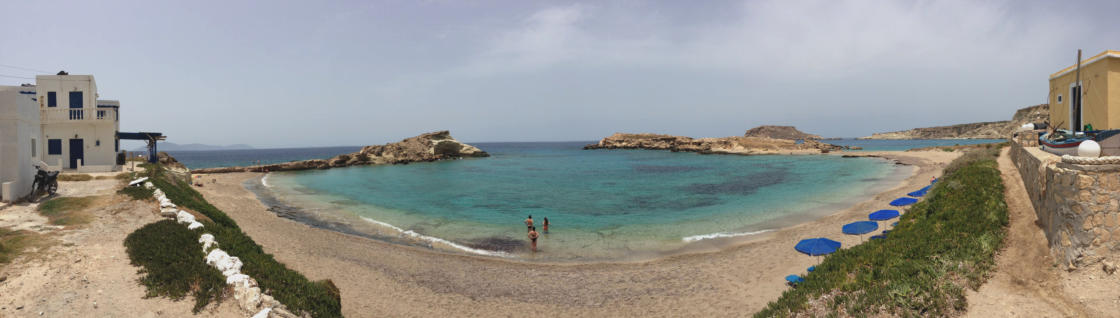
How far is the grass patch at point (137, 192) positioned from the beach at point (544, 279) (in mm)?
4070

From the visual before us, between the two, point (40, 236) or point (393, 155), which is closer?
point (40, 236)

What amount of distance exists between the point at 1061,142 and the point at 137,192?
33.2m

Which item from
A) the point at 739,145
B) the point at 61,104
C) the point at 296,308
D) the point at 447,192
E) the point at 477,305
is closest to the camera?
the point at 296,308

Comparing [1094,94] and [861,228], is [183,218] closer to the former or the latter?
[861,228]

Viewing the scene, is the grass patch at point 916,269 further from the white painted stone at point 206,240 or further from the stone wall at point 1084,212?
the white painted stone at point 206,240

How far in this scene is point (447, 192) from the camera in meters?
37.3

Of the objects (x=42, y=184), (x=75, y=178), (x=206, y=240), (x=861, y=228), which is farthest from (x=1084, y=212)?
(x=75, y=178)

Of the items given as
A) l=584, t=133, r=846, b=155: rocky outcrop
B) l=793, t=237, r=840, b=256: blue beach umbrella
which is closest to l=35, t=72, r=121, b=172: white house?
l=793, t=237, r=840, b=256: blue beach umbrella

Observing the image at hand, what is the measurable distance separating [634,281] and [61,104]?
39.7 metres

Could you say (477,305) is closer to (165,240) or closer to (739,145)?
(165,240)

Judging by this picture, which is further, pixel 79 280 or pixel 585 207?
pixel 585 207

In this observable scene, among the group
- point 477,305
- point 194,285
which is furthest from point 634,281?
point 194,285

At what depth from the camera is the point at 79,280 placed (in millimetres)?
8461

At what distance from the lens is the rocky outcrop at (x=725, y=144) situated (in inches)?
3469
